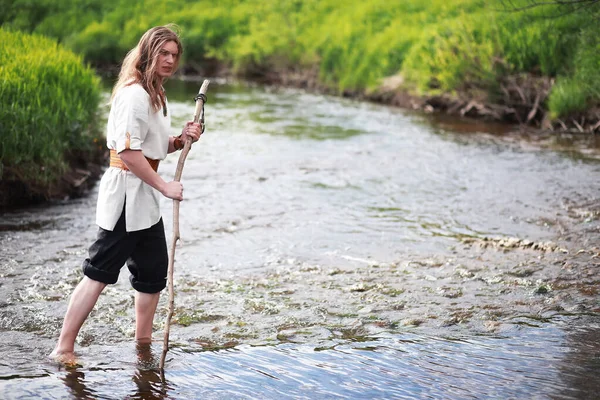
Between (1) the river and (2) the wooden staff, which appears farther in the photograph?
(1) the river

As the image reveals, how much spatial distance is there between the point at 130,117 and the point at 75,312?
1.29 metres

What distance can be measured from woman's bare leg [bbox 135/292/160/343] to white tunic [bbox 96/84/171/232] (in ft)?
1.80

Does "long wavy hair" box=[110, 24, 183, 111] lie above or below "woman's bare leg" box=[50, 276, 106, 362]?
above

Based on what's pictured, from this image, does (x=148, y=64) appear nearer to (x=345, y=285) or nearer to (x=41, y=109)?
(x=345, y=285)

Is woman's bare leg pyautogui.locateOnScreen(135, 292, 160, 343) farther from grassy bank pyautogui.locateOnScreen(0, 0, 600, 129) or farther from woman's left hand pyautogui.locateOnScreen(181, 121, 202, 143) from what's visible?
grassy bank pyautogui.locateOnScreen(0, 0, 600, 129)

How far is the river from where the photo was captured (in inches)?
182

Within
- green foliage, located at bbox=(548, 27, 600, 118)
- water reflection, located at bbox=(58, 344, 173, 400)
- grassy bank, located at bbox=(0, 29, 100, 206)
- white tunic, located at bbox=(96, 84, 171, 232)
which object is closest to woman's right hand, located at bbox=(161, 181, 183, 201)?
white tunic, located at bbox=(96, 84, 171, 232)

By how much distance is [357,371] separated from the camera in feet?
15.6

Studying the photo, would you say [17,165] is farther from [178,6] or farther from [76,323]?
[178,6]

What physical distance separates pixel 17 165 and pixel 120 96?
17.0ft

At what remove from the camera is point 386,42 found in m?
23.8

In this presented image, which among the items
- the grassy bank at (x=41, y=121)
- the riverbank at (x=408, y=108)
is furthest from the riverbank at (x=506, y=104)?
the grassy bank at (x=41, y=121)

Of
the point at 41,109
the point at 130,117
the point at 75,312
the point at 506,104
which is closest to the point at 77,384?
the point at 75,312

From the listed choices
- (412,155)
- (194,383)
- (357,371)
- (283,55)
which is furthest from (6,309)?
(283,55)
